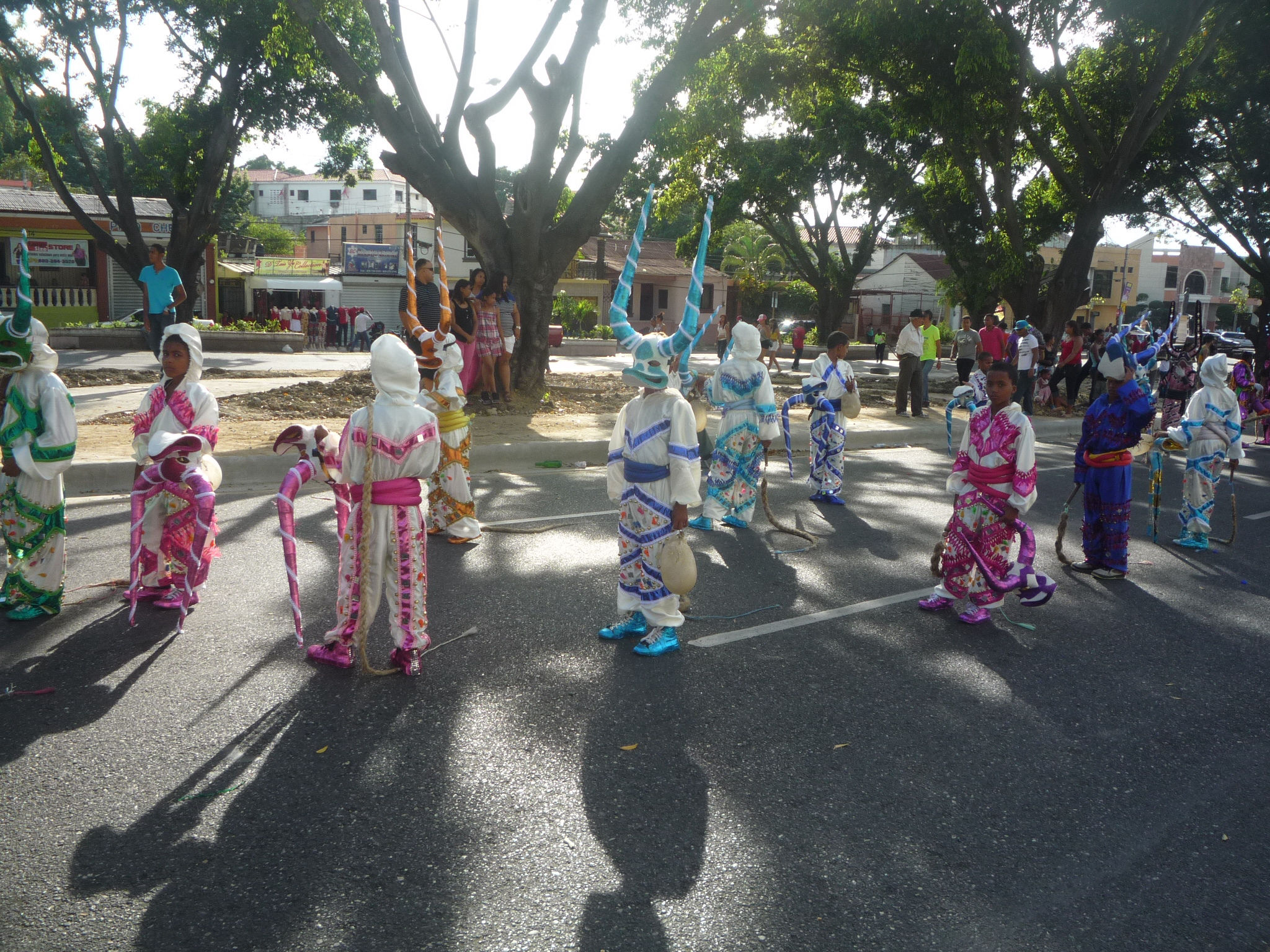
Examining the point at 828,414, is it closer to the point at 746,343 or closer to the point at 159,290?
the point at 746,343

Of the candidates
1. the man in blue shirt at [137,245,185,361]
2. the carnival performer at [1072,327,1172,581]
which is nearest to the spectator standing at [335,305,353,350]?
the man in blue shirt at [137,245,185,361]

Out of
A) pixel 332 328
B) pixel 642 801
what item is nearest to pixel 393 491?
pixel 642 801

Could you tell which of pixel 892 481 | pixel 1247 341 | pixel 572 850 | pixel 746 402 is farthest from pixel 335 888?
pixel 1247 341

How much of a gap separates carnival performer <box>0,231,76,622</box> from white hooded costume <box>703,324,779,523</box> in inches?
185

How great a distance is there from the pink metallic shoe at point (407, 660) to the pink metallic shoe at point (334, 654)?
219mm

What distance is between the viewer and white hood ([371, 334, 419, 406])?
457 centimetres

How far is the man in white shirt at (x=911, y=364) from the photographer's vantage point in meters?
16.4

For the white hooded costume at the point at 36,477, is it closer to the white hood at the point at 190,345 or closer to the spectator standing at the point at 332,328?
the white hood at the point at 190,345

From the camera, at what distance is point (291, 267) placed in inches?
1673

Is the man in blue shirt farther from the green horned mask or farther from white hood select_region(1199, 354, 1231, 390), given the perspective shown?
white hood select_region(1199, 354, 1231, 390)

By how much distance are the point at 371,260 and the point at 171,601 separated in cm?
3892

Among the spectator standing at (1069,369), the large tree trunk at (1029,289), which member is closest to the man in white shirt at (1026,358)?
the spectator standing at (1069,369)

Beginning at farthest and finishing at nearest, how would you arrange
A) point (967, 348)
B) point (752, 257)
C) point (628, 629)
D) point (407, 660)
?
point (752, 257), point (967, 348), point (628, 629), point (407, 660)

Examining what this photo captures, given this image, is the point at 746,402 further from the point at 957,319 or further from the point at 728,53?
the point at 957,319
